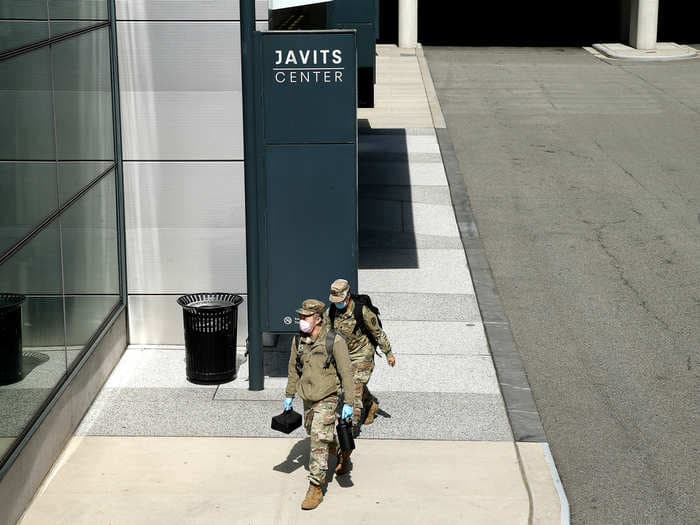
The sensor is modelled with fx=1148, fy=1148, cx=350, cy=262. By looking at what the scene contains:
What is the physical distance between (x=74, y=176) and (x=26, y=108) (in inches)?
67.7

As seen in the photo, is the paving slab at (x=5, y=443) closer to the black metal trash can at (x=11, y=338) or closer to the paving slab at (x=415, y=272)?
the black metal trash can at (x=11, y=338)

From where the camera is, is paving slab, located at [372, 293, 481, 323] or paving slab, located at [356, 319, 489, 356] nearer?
paving slab, located at [356, 319, 489, 356]

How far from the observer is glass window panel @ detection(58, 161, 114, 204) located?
11.1 meters

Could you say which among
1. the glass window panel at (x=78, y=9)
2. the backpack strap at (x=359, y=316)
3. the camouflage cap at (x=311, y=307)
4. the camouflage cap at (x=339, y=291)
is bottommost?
the backpack strap at (x=359, y=316)

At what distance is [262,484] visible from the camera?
1002 cm

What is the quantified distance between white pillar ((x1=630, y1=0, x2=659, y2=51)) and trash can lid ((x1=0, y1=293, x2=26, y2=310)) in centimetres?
3607

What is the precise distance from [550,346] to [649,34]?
102 ft

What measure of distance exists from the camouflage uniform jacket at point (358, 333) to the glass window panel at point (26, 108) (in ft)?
9.99

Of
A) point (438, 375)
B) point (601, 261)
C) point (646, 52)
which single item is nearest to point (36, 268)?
point (438, 375)

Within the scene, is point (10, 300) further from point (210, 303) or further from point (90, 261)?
point (210, 303)

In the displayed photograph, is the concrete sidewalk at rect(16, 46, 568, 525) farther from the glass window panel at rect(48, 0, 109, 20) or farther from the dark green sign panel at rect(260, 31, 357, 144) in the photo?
the glass window panel at rect(48, 0, 109, 20)

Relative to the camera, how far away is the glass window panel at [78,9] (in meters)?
10.9

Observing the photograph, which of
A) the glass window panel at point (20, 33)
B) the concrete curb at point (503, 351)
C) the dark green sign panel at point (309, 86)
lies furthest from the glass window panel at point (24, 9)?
the concrete curb at point (503, 351)

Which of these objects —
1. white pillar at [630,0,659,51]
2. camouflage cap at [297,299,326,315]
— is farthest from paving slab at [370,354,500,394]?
white pillar at [630,0,659,51]
